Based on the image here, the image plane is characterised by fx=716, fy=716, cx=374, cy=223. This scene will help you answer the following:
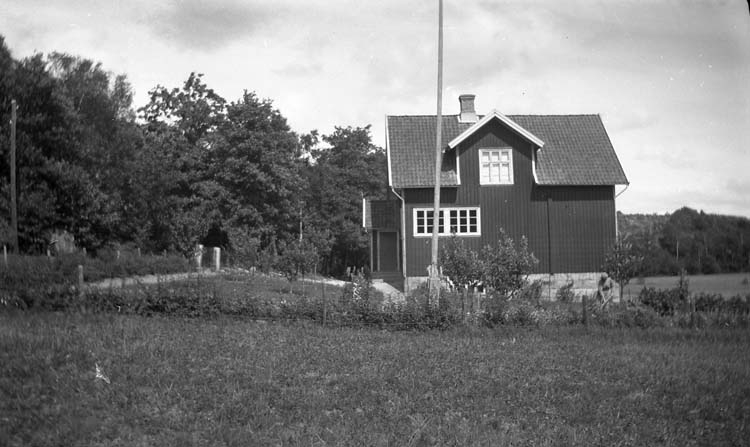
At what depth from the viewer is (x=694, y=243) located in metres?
21.2

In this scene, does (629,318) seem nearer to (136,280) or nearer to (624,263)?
(624,263)

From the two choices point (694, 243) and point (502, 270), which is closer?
point (502, 270)

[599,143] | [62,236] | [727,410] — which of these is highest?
[599,143]

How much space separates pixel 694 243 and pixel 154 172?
37340 mm

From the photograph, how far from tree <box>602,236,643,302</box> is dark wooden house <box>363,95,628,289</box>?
10.4 metres

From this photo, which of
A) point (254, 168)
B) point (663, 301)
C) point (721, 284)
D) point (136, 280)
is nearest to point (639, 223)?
point (721, 284)

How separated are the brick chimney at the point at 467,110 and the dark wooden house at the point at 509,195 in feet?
6.55

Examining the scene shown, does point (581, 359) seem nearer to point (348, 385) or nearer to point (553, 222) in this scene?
point (348, 385)

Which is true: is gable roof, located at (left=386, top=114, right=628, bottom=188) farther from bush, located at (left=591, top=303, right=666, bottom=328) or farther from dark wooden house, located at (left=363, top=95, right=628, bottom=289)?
bush, located at (left=591, top=303, right=666, bottom=328)

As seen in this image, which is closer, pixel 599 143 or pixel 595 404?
pixel 595 404

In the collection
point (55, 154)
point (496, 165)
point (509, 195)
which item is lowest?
point (509, 195)

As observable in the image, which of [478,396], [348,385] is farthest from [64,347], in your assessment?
[478,396]

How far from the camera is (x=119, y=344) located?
11.6m

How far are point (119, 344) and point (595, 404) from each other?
7420 mm
